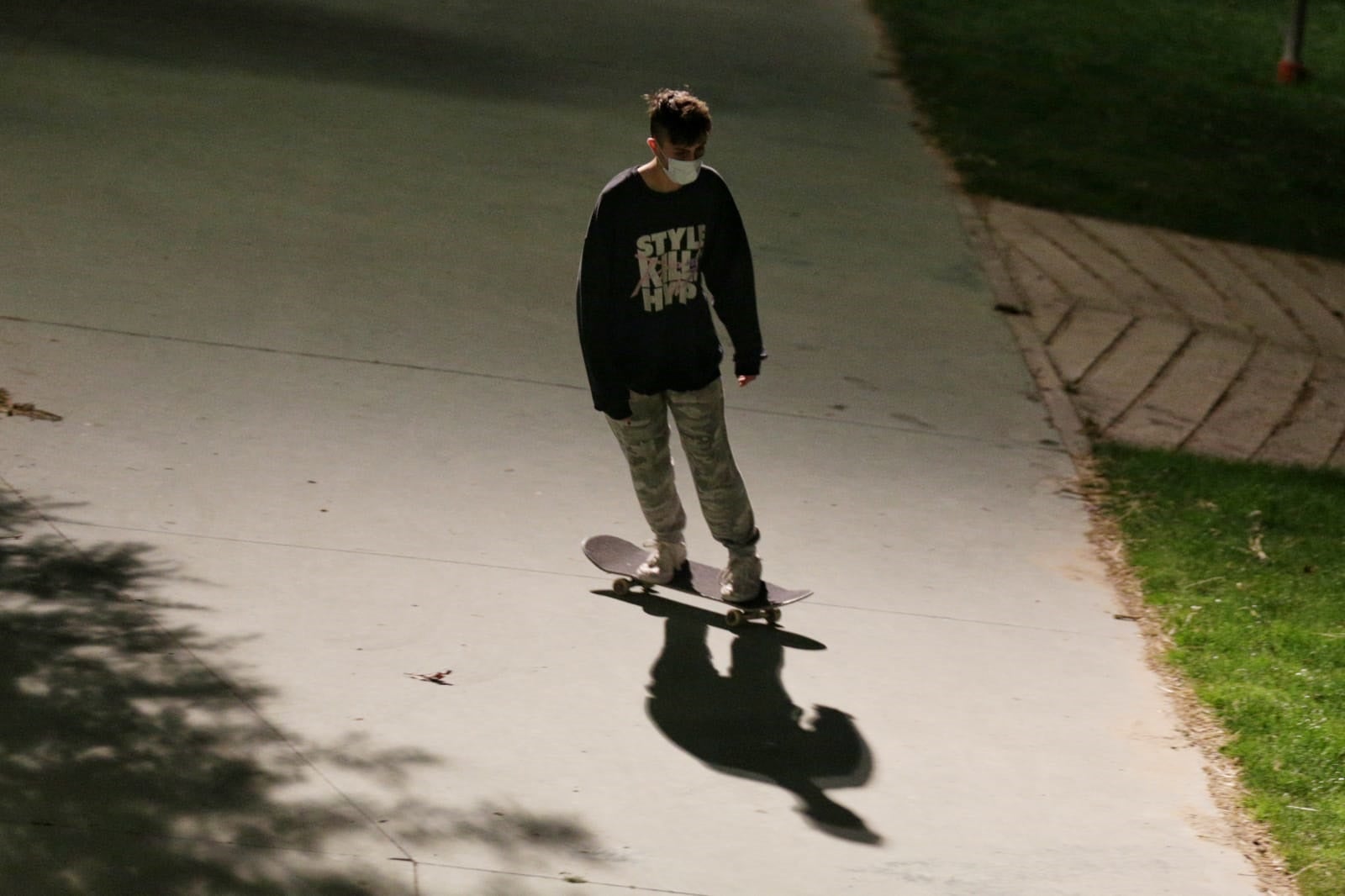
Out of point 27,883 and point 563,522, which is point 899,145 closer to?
point 563,522

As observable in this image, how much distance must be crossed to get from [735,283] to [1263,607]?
2.46 metres

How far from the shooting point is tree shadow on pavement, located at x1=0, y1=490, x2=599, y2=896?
3725 mm

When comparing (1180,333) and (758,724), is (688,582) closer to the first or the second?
(758,724)

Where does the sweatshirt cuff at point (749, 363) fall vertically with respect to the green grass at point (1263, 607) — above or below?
above

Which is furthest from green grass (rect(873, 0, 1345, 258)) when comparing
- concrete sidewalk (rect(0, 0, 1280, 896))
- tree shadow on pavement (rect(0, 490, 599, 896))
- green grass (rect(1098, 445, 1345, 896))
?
tree shadow on pavement (rect(0, 490, 599, 896))

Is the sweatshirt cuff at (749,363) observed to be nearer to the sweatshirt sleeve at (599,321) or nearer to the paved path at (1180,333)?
the sweatshirt sleeve at (599,321)

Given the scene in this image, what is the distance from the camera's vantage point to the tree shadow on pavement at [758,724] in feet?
15.0

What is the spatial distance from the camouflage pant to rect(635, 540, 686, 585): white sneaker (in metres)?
0.05

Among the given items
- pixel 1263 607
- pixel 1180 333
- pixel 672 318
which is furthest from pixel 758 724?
pixel 1180 333

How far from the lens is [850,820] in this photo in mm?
4434

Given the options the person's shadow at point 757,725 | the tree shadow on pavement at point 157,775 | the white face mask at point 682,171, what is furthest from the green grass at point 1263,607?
the white face mask at point 682,171

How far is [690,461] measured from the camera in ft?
17.4

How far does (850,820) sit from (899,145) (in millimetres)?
8291

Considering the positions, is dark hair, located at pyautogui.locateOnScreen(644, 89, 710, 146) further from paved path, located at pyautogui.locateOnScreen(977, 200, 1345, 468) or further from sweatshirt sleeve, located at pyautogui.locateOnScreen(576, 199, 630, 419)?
paved path, located at pyautogui.locateOnScreen(977, 200, 1345, 468)
